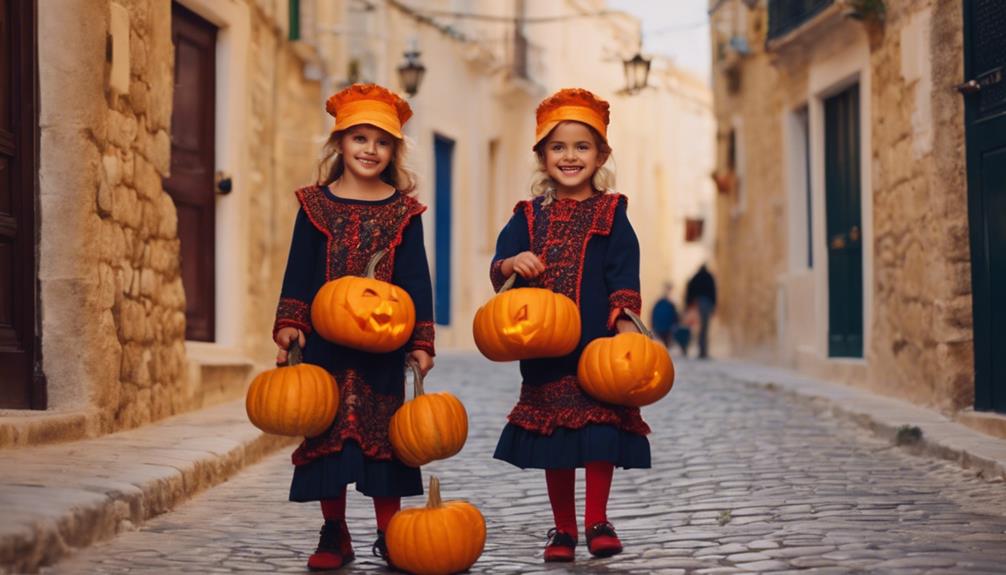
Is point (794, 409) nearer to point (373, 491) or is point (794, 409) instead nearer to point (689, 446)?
point (689, 446)

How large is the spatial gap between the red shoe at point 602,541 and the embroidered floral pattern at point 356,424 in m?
0.71

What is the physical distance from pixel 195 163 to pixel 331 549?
565cm

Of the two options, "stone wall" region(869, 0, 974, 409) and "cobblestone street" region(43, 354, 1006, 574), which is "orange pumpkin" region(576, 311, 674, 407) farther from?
"stone wall" region(869, 0, 974, 409)

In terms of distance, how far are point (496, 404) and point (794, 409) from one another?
215cm

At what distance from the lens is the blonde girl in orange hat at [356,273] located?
4.82m

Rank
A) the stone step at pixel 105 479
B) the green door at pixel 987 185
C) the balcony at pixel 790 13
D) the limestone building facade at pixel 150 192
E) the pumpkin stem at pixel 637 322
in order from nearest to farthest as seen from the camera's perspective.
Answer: the stone step at pixel 105 479, the pumpkin stem at pixel 637 322, the limestone building facade at pixel 150 192, the green door at pixel 987 185, the balcony at pixel 790 13

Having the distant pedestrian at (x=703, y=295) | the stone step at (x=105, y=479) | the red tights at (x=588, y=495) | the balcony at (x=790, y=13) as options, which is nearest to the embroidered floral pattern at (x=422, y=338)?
the red tights at (x=588, y=495)

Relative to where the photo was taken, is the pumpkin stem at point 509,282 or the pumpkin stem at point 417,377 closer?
the pumpkin stem at point 417,377

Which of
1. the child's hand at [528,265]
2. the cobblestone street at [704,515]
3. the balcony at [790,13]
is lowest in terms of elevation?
the cobblestone street at [704,515]

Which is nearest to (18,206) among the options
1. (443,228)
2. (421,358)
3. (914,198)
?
(421,358)

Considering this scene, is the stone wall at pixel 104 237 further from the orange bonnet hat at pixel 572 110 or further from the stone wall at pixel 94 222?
the orange bonnet hat at pixel 572 110

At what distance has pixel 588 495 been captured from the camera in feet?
16.5

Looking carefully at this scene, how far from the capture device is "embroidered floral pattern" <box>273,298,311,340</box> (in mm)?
4914

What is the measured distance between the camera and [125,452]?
21.7 ft
